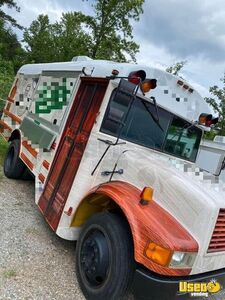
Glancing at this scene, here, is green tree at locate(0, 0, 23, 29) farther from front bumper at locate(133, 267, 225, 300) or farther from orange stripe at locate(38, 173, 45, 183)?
front bumper at locate(133, 267, 225, 300)

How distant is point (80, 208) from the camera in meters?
4.08

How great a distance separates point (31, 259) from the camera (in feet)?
13.4

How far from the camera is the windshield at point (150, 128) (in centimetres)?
400

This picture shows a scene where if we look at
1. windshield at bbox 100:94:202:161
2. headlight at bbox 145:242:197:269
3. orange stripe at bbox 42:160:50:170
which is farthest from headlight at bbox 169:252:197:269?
orange stripe at bbox 42:160:50:170

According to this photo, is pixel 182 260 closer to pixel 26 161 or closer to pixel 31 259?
pixel 31 259

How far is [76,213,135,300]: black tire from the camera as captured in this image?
316 cm

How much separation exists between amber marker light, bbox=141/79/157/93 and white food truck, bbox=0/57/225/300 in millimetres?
12

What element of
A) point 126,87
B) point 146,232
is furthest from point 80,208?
point 126,87

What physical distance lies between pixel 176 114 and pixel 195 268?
7.08 ft

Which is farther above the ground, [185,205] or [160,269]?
[185,205]

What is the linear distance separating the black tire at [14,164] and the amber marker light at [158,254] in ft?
14.1

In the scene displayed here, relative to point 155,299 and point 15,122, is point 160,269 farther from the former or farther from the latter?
point 15,122

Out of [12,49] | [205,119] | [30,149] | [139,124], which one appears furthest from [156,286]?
[12,49]

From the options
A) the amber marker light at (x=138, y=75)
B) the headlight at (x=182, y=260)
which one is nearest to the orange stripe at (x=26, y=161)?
the amber marker light at (x=138, y=75)
